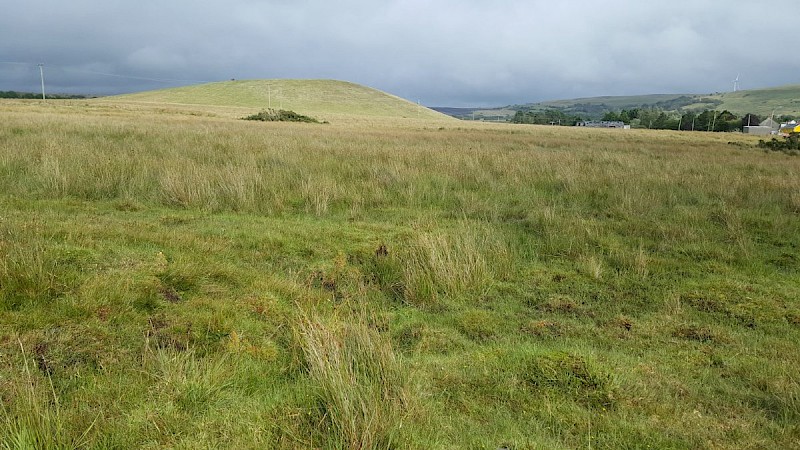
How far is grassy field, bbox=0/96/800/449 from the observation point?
3.14m

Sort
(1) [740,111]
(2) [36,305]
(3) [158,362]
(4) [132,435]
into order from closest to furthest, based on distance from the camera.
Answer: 1. (4) [132,435]
2. (3) [158,362]
3. (2) [36,305]
4. (1) [740,111]

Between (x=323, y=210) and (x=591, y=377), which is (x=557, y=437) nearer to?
(x=591, y=377)

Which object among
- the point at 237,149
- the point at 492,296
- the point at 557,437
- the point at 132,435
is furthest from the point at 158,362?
the point at 237,149

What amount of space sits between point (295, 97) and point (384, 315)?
96.5 meters

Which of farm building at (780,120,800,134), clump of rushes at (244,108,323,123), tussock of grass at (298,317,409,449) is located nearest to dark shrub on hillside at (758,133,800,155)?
farm building at (780,120,800,134)

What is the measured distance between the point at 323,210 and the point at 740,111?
235m

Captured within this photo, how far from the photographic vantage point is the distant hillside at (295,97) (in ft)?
289

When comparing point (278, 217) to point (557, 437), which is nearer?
point (557, 437)

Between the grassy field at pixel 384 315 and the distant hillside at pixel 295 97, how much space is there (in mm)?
76740

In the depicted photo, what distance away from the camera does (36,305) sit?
14.1 feet

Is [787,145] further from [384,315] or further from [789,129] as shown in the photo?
[789,129]

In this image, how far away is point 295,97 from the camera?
314 feet

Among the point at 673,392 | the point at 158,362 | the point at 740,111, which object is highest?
the point at 740,111

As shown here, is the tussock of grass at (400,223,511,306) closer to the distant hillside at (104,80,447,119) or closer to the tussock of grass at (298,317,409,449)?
the tussock of grass at (298,317,409,449)
